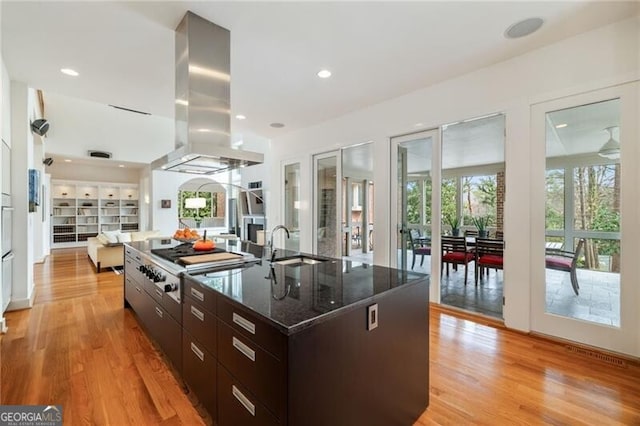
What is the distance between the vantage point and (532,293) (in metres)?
A: 2.83

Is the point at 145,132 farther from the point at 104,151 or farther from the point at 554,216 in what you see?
the point at 554,216

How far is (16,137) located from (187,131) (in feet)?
9.18

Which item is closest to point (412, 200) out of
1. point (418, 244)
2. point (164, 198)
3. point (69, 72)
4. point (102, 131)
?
point (418, 244)

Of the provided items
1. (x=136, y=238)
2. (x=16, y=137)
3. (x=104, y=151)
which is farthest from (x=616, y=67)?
(x=104, y=151)

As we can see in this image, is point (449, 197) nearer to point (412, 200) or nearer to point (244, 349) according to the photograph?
point (412, 200)

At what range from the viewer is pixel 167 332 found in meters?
2.15

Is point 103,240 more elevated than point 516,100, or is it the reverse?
point 516,100

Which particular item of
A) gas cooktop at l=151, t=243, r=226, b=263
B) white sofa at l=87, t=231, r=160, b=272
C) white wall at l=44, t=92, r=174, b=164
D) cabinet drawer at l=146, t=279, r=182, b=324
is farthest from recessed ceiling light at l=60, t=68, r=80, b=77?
white wall at l=44, t=92, r=174, b=164

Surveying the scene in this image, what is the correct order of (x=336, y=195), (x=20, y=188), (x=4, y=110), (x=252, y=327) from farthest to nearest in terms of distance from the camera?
(x=336, y=195) < (x=20, y=188) < (x=4, y=110) < (x=252, y=327)

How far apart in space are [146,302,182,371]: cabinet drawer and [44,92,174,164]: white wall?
7.86 m

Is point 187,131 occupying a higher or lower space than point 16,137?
lower

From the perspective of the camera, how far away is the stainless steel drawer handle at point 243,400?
4.03ft

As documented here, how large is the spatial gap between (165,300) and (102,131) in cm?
852

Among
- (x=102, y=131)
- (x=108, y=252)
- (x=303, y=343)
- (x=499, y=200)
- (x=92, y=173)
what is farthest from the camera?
(x=92, y=173)
